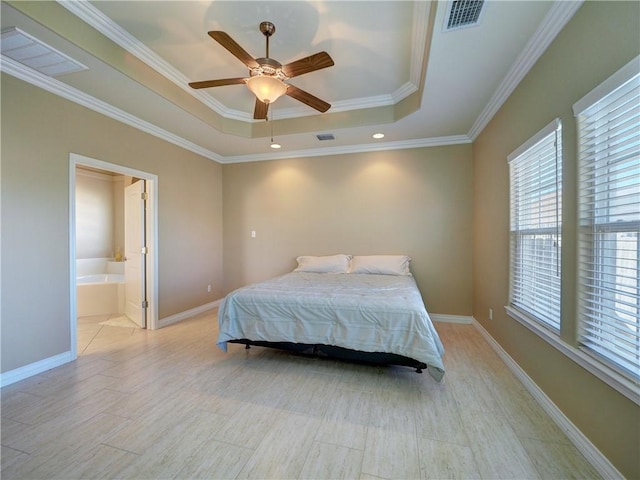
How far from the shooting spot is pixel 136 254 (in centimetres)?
382

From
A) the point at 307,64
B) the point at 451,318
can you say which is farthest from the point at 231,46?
the point at 451,318

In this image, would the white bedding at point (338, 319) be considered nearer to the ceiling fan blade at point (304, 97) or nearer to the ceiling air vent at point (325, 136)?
the ceiling fan blade at point (304, 97)

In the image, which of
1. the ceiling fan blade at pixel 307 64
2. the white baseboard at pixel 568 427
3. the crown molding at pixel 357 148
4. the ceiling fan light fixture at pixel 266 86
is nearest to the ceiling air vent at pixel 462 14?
the ceiling fan blade at pixel 307 64

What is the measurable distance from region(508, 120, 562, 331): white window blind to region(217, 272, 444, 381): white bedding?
0.84 meters

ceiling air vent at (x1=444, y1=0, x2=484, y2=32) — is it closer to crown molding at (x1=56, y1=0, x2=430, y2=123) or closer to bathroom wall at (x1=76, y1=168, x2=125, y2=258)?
crown molding at (x1=56, y1=0, x2=430, y2=123)

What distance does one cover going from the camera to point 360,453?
1.58 meters

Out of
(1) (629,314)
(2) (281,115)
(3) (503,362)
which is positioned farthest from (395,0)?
(3) (503,362)

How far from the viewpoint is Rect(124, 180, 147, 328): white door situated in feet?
12.2

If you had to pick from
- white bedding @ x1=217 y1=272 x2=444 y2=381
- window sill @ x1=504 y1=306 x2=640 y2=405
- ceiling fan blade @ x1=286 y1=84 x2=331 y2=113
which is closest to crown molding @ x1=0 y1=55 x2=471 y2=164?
ceiling fan blade @ x1=286 y1=84 x2=331 y2=113

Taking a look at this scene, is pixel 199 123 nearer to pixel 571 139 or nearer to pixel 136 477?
pixel 136 477

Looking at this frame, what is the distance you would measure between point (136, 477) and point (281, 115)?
151 inches

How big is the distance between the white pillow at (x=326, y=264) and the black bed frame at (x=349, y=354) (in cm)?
159

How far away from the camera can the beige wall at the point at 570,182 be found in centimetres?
131

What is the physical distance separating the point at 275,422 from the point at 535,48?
10.7 feet
